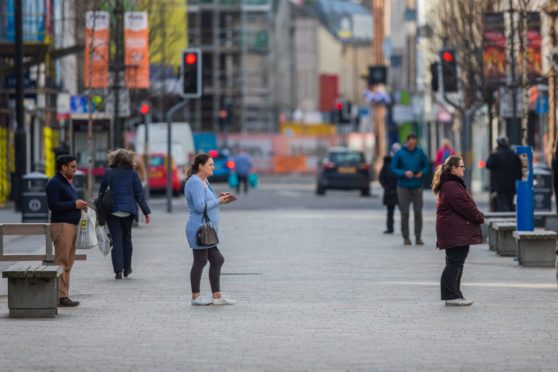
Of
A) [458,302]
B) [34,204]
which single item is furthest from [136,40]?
[458,302]

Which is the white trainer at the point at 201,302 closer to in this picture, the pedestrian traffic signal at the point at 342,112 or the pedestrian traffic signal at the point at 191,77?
the pedestrian traffic signal at the point at 191,77

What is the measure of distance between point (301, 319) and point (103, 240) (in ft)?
18.8

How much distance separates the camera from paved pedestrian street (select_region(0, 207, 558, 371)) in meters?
13.3

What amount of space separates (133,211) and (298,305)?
16.8 ft

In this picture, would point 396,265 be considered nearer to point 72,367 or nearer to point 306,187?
point 72,367

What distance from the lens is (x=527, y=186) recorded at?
24578mm

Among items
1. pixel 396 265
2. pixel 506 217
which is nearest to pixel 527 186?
pixel 396 265

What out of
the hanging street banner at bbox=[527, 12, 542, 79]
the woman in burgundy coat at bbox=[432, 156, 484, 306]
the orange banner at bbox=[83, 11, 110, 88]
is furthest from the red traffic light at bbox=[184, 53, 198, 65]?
the woman in burgundy coat at bbox=[432, 156, 484, 306]

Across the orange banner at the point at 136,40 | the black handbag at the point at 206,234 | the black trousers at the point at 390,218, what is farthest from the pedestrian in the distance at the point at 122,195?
the orange banner at the point at 136,40

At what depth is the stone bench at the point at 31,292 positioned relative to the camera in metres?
17.0

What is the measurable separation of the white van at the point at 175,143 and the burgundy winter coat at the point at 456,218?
43.4 m

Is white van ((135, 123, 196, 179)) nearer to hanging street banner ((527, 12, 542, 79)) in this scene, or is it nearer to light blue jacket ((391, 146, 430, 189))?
hanging street banner ((527, 12, 542, 79))

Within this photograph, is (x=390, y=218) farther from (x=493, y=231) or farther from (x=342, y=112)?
(x=342, y=112)

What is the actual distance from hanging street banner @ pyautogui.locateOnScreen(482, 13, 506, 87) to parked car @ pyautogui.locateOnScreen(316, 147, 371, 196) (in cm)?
1667
